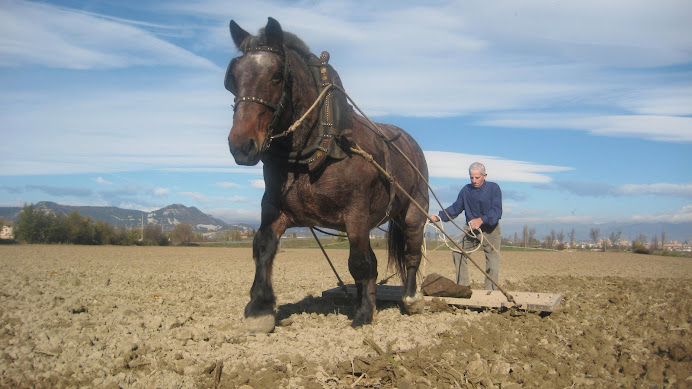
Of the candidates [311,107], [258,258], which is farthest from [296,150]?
[258,258]

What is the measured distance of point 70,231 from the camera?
44.2 m

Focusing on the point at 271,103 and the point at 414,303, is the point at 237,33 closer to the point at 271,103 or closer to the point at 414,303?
the point at 271,103

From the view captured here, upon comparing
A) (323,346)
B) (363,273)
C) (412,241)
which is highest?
(412,241)

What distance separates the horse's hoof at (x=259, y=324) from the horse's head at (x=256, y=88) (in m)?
1.63

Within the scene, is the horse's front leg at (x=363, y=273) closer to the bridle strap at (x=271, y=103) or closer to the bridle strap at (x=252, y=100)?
the bridle strap at (x=271, y=103)

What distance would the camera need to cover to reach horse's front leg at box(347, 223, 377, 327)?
4871mm

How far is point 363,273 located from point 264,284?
0.99m

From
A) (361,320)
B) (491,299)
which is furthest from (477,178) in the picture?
(361,320)

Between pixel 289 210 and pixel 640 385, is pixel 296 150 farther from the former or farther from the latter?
pixel 640 385

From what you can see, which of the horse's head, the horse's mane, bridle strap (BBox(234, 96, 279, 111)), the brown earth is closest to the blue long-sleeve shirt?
the brown earth

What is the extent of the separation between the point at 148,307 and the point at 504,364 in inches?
147

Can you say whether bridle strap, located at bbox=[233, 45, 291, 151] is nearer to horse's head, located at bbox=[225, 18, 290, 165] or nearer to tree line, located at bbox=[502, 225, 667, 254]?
horse's head, located at bbox=[225, 18, 290, 165]

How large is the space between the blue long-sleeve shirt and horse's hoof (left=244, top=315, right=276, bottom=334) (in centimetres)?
377

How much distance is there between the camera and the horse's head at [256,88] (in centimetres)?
382
